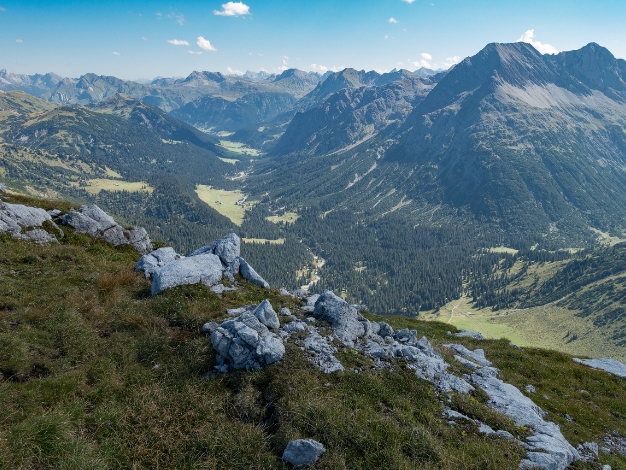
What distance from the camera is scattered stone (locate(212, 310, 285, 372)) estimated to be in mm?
17094

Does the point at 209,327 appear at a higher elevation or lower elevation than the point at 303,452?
higher

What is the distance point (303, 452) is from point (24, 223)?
1365 inches

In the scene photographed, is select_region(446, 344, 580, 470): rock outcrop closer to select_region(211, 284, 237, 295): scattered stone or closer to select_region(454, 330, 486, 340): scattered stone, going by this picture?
select_region(454, 330, 486, 340): scattered stone

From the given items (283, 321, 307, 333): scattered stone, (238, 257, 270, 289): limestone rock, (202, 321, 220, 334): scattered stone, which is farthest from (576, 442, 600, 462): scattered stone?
(238, 257, 270, 289): limestone rock

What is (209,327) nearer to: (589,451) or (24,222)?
(589,451)

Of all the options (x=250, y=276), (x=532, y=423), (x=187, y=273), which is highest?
(x=187, y=273)

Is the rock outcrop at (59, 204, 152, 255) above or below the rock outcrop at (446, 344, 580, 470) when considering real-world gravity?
above

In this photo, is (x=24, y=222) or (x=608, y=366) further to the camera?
(x=608, y=366)

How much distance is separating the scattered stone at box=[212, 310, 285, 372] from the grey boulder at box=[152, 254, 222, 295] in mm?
7970

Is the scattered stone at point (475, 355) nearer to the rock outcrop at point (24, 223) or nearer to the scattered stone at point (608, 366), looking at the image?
the scattered stone at point (608, 366)

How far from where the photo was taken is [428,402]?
651 inches

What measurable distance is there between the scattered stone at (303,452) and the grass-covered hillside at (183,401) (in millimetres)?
314

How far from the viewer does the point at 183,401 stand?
1452 cm

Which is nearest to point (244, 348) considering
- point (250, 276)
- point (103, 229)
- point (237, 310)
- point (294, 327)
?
point (294, 327)
